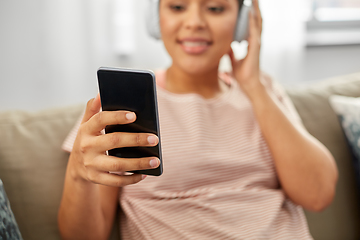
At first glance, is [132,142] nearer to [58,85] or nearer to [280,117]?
[280,117]

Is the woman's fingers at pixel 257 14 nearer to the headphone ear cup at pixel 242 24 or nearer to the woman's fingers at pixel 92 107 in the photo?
the headphone ear cup at pixel 242 24

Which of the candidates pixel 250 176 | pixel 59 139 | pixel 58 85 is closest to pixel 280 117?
pixel 250 176

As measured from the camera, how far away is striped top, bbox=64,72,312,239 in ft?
2.92

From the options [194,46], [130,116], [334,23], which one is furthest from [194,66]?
[334,23]

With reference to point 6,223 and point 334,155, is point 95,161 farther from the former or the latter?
point 334,155

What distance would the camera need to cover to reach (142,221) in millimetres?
900

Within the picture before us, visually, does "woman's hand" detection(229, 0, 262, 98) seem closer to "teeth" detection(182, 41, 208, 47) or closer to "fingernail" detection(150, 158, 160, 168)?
"teeth" detection(182, 41, 208, 47)

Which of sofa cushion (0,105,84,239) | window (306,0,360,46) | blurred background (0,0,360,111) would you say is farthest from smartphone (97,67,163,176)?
window (306,0,360,46)

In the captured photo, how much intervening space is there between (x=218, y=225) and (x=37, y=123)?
56cm

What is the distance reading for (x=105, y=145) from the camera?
0.60 meters

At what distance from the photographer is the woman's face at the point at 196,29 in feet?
3.13

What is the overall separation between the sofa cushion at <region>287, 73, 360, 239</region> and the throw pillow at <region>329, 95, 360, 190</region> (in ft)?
0.12

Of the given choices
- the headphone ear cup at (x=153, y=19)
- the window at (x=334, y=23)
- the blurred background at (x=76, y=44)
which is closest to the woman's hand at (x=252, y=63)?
the headphone ear cup at (x=153, y=19)

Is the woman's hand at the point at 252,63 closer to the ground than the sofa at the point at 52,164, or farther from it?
farther from it
